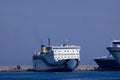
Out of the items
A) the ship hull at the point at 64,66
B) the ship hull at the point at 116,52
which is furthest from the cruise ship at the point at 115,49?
the ship hull at the point at 64,66

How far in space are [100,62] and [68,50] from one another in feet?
52.6

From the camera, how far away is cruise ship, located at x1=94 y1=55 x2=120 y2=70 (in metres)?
167

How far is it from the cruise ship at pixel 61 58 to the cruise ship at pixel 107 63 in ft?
31.4

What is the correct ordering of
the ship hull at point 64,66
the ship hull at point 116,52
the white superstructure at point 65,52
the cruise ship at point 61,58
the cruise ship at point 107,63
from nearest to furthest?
the ship hull at point 116,52 → the ship hull at point 64,66 → the cruise ship at point 61,58 → the white superstructure at point 65,52 → the cruise ship at point 107,63

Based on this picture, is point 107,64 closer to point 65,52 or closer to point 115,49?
point 65,52

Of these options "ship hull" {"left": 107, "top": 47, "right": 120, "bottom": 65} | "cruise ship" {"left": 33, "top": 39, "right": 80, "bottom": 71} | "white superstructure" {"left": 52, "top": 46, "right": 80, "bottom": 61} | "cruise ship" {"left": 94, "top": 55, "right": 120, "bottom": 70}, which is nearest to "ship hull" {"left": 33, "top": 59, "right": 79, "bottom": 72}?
"cruise ship" {"left": 33, "top": 39, "right": 80, "bottom": 71}

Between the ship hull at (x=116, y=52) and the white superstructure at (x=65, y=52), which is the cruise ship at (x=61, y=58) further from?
the ship hull at (x=116, y=52)

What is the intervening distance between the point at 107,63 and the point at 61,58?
16.0m

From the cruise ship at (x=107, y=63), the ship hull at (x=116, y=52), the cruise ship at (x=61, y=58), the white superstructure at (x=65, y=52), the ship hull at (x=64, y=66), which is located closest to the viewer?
the ship hull at (x=116, y=52)

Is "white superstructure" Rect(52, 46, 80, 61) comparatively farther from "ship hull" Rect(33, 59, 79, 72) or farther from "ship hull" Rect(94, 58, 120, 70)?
"ship hull" Rect(94, 58, 120, 70)

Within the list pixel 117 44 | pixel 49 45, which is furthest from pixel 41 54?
pixel 117 44

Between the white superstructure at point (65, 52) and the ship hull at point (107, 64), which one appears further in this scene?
the ship hull at point (107, 64)

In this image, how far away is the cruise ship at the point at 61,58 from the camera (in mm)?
159250

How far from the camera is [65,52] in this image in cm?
16212
